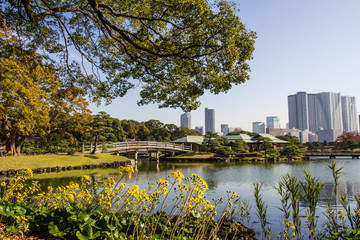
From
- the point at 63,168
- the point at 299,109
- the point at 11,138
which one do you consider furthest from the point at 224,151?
the point at 299,109

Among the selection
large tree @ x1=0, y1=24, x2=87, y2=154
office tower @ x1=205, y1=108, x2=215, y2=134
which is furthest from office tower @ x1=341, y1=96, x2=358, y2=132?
large tree @ x1=0, y1=24, x2=87, y2=154

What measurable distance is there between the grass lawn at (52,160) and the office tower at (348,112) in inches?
5687

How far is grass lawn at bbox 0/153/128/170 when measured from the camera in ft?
50.8

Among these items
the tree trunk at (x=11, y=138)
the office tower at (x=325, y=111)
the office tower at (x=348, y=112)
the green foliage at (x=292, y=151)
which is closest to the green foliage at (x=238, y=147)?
the green foliage at (x=292, y=151)

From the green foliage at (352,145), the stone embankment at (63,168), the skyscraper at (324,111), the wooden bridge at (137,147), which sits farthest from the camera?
the skyscraper at (324,111)

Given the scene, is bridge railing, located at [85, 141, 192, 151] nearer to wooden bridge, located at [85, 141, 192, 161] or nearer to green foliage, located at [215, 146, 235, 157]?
wooden bridge, located at [85, 141, 192, 161]

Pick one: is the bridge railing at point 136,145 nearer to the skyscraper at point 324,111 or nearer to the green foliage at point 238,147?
the green foliage at point 238,147

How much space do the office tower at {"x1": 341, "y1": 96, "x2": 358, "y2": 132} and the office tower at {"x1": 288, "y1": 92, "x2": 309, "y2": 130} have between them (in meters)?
18.7

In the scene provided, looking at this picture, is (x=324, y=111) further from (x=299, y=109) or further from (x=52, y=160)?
(x=52, y=160)

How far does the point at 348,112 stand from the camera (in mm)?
133000

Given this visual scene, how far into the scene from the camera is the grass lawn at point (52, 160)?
609 inches

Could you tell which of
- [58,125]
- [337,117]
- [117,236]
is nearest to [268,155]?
[58,125]

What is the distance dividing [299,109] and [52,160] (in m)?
141

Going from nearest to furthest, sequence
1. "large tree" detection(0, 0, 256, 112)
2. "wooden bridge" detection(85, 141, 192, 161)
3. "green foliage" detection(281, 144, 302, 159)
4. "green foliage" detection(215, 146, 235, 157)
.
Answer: "large tree" detection(0, 0, 256, 112) → "wooden bridge" detection(85, 141, 192, 161) → "green foliage" detection(215, 146, 235, 157) → "green foliage" detection(281, 144, 302, 159)
